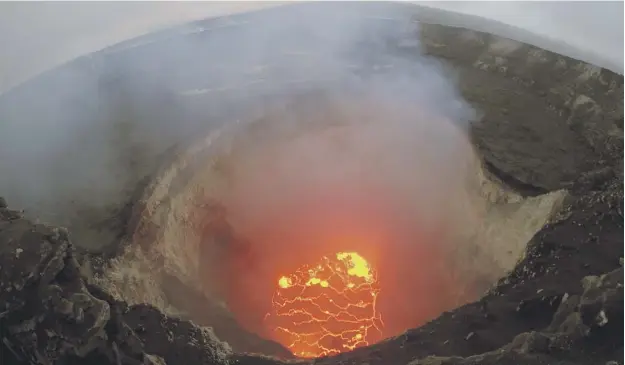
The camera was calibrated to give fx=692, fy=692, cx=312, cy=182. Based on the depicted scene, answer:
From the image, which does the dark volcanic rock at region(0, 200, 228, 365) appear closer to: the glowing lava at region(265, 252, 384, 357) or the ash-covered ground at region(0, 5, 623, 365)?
the ash-covered ground at region(0, 5, 623, 365)

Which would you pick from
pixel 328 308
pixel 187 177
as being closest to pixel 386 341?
pixel 328 308

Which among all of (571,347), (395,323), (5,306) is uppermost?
(395,323)

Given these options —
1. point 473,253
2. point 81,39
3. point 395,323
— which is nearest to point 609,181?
point 473,253

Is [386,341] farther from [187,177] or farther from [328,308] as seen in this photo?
[187,177]

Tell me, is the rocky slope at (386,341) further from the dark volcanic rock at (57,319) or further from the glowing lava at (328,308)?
the glowing lava at (328,308)

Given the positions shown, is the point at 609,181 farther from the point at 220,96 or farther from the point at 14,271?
the point at 14,271

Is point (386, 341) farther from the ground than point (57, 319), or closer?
farther from the ground
